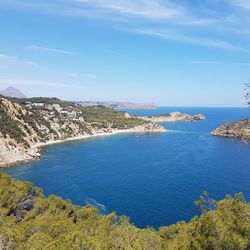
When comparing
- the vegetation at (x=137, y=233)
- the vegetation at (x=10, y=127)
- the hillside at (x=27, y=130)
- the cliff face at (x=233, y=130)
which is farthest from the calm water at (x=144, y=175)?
the vegetation at (x=137, y=233)

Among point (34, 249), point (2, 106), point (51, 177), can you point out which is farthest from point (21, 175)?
point (34, 249)

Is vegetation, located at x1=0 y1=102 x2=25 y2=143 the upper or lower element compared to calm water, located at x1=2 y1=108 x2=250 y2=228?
upper

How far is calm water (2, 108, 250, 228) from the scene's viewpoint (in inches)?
2862

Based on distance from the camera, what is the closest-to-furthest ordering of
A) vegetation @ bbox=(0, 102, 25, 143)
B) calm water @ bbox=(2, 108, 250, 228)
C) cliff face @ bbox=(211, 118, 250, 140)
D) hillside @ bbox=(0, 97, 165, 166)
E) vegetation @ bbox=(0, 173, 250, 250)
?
vegetation @ bbox=(0, 173, 250, 250) < calm water @ bbox=(2, 108, 250, 228) < hillside @ bbox=(0, 97, 165, 166) < vegetation @ bbox=(0, 102, 25, 143) < cliff face @ bbox=(211, 118, 250, 140)

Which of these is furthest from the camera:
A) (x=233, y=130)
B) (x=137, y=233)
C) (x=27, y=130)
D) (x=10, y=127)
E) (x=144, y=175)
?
(x=233, y=130)

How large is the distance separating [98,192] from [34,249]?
6059cm

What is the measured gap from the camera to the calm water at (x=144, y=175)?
7269 centimetres

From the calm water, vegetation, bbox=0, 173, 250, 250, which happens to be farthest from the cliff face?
vegetation, bbox=0, 173, 250, 250

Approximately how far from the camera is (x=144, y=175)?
101 m

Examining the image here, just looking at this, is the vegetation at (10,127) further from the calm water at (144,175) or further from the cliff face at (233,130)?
the cliff face at (233,130)

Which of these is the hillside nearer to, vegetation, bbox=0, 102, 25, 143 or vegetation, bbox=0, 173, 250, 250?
vegetation, bbox=0, 102, 25, 143

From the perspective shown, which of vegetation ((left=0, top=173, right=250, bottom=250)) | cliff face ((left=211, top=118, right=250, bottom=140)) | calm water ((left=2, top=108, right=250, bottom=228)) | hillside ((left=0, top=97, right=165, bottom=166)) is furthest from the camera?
cliff face ((left=211, top=118, right=250, bottom=140))

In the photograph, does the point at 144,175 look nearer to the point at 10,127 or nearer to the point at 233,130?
the point at 10,127

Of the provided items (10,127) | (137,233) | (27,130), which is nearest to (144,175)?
(10,127)
